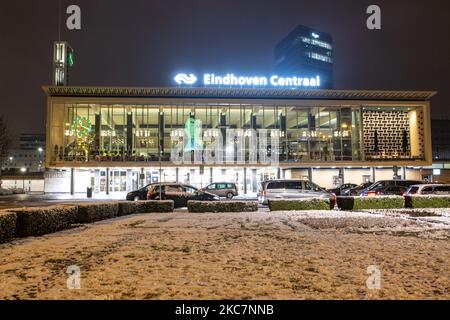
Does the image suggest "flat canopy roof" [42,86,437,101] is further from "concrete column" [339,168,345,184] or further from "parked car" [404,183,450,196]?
"parked car" [404,183,450,196]

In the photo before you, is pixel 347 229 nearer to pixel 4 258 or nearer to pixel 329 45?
pixel 4 258

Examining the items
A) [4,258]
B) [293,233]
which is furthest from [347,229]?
[4,258]

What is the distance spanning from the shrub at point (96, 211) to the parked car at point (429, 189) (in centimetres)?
1714

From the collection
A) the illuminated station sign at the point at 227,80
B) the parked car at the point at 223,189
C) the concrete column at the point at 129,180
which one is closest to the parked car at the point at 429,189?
the parked car at the point at 223,189

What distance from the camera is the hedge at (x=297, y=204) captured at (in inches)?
838

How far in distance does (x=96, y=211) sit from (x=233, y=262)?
1095 centimetres

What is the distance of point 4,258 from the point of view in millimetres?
8844

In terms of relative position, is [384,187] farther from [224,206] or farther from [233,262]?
[233,262]

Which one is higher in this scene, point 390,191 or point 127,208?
point 390,191

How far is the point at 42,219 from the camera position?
13008mm

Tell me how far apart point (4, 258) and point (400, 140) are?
53.5 meters

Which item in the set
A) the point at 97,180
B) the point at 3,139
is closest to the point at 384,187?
the point at 97,180

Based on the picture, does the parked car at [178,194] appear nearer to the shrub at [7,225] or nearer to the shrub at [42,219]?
the shrub at [42,219]

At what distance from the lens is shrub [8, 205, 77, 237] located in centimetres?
1226
